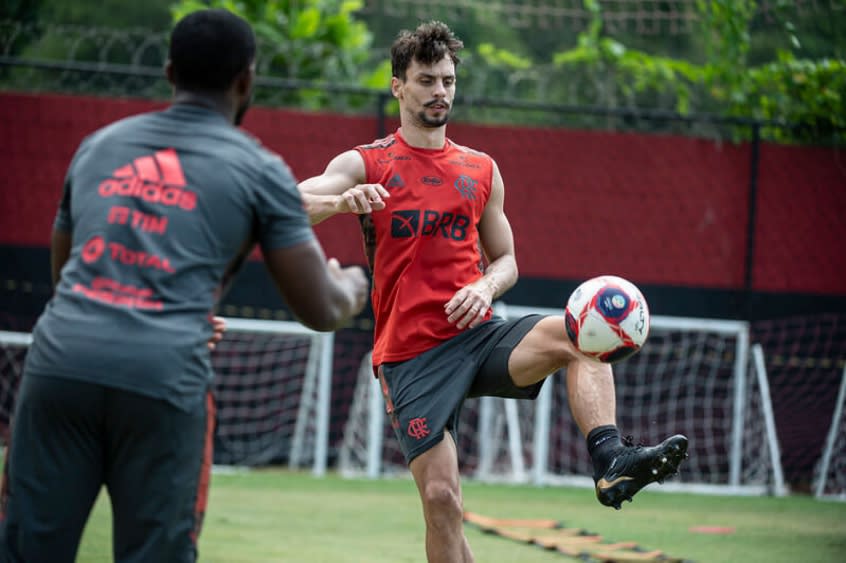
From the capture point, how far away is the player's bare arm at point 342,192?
4.73 metres

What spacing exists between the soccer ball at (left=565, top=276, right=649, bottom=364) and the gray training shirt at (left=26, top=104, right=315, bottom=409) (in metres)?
1.83

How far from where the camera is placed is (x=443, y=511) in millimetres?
4758

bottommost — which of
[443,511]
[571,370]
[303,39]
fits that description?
[443,511]

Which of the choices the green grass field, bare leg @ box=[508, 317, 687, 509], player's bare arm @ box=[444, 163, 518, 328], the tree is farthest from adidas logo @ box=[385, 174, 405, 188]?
the tree

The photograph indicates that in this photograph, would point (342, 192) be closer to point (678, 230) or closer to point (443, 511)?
point (443, 511)

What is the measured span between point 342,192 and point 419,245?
0.39 metres

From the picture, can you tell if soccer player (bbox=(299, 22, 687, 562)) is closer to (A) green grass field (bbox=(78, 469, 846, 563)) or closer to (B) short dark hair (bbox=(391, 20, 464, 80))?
(B) short dark hair (bbox=(391, 20, 464, 80))

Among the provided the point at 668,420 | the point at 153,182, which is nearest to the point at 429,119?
the point at 153,182

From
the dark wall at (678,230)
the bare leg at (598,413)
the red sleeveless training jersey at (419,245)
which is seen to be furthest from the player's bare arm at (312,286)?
the dark wall at (678,230)

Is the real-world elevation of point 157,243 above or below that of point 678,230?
above

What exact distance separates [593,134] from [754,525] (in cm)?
449

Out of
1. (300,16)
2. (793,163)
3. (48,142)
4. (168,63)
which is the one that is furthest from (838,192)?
(168,63)

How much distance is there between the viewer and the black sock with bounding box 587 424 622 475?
15.2 ft

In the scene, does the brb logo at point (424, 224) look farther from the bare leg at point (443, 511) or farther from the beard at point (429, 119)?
the bare leg at point (443, 511)
